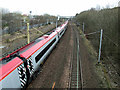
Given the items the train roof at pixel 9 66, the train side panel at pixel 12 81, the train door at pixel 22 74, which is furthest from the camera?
the train door at pixel 22 74

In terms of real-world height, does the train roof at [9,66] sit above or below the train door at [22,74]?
above

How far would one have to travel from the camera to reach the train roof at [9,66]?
552 cm

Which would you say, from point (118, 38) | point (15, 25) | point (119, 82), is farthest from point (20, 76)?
point (15, 25)

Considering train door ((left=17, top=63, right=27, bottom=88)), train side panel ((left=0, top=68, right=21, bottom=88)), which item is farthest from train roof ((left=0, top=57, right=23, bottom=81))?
train door ((left=17, top=63, right=27, bottom=88))

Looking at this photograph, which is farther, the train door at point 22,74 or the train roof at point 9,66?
the train door at point 22,74

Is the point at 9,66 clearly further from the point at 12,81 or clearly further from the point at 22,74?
the point at 22,74

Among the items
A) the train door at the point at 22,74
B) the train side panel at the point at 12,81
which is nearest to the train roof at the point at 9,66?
the train side panel at the point at 12,81

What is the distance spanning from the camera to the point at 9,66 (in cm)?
627

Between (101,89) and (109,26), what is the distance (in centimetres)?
893

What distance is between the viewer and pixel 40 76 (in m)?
10.1

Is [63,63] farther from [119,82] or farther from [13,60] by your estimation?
[13,60]

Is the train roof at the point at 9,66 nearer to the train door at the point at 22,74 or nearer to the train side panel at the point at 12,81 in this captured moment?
the train side panel at the point at 12,81

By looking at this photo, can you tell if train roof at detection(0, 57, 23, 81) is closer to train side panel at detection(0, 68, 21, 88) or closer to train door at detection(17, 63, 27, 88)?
train side panel at detection(0, 68, 21, 88)

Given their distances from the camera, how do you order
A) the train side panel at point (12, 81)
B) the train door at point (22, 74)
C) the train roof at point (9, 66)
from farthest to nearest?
the train door at point (22, 74), the train roof at point (9, 66), the train side panel at point (12, 81)
